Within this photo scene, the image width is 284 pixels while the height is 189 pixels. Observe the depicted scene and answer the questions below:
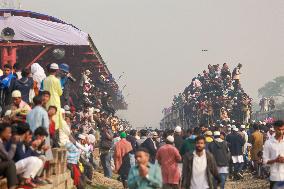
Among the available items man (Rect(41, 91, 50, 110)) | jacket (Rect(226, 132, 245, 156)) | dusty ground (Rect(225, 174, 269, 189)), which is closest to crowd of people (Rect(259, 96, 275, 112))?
dusty ground (Rect(225, 174, 269, 189))

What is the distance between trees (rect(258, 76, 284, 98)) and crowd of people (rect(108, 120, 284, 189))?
123 m

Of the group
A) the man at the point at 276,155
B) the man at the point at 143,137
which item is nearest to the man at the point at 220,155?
the man at the point at 143,137

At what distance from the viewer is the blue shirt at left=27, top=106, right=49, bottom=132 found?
12258 millimetres

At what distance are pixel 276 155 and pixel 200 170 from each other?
1.26 meters

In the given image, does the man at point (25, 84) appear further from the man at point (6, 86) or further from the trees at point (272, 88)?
the trees at point (272, 88)

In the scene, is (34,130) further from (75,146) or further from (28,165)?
(75,146)

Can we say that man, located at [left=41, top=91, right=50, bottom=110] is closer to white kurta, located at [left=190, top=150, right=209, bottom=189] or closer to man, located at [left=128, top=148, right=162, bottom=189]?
white kurta, located at [left=190, top=150, right=209, bottom=189]

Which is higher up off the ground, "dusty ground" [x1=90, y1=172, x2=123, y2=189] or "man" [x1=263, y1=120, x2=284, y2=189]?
"man" [x1=263, y1=120, x2=284, y2=189]

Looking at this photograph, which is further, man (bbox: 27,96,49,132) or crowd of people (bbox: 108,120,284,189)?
man (bbox: 27,96,49,132)

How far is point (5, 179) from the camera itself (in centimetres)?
965

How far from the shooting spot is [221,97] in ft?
103

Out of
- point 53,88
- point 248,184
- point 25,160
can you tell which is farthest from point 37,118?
point 248,184

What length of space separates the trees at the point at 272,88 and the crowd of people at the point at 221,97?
11559cm

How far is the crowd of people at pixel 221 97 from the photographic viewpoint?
102 feet
